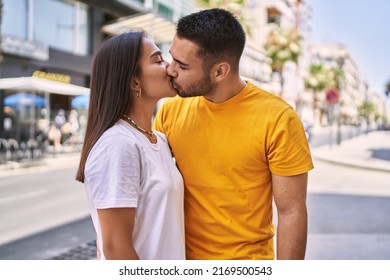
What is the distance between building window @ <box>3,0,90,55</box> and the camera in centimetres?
1565

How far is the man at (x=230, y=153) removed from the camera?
1.57m

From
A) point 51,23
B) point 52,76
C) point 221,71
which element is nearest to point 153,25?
point 51,23

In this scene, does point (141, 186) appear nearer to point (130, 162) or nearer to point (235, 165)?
point (130, 162)

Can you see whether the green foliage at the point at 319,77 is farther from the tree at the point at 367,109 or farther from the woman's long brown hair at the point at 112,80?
the woman's long brown hair at the point at 112,80

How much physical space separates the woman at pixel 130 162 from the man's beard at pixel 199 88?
0.04 m

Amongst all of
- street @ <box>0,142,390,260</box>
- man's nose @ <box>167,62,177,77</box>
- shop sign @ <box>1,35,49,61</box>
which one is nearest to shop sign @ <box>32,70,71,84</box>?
shop sign @ <box>1,35,49,61</box>

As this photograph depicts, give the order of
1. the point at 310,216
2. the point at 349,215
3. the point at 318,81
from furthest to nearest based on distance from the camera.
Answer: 1. the point at 318,81
2. the point at 349,215
3. the point at 310,216

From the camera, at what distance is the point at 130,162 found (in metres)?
1.42

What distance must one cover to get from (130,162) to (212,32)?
1.72 feet

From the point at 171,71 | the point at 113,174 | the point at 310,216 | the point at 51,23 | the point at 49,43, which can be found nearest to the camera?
the point at 113,174

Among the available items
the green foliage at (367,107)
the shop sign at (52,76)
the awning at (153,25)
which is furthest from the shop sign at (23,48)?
the green foliage at (367,107)

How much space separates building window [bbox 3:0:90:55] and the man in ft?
50.0

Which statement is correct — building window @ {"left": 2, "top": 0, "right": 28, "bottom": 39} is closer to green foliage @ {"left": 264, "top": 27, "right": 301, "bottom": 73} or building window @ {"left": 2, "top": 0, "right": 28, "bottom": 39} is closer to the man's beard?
the man's beard
